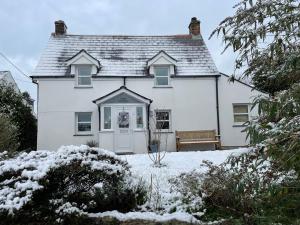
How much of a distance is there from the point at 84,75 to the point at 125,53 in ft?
11.2

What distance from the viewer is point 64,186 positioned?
6812 millimetres

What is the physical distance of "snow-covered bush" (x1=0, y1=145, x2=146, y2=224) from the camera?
238 inches

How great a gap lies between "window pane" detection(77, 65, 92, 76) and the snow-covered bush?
15275 millimetres

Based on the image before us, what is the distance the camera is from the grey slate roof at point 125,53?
22.8 meters

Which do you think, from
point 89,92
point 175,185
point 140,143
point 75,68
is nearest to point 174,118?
point 140,143

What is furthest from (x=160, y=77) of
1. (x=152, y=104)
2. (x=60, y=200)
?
(x=60, y=200)

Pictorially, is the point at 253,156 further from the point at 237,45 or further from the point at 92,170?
the point at 92,170

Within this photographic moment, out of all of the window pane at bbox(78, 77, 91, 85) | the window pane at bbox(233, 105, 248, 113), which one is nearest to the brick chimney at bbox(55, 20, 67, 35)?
the window pane at bbox(78, 77, 91, 85)

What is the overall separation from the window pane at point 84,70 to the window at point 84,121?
8.06 feet

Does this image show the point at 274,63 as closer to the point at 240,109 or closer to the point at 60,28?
the point at 240,109

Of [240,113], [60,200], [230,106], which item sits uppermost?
[230,106]

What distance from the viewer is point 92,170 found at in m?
6.77

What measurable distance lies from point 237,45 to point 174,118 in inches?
744

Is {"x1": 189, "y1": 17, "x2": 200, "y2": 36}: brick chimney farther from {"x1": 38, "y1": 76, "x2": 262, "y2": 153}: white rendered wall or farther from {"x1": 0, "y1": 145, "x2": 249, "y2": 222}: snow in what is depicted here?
{"x1": 0, "y1": 145, "x2": 249, "y2": 222}: snow
